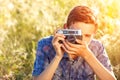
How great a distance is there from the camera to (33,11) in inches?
222

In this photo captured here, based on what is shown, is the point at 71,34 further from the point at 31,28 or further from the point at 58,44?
the point at 31,28

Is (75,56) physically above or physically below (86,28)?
below

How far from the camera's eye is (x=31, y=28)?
5.56 metres

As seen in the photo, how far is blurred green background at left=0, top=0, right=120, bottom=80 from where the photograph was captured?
525 cm

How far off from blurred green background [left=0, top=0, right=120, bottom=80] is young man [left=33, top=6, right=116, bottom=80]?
5.09 feet

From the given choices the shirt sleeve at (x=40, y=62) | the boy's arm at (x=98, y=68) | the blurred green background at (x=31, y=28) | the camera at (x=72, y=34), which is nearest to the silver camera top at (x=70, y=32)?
the camera at (x=72, y=34)

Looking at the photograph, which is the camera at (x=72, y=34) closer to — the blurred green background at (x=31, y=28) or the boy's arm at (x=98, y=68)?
the boy's arm at (x=98, y=68)

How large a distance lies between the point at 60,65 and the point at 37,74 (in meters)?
0.18

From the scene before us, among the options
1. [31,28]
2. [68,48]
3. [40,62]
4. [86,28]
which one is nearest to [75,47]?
[68,48]

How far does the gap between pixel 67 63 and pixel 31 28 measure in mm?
1989

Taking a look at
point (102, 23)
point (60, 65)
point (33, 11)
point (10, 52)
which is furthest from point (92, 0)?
point (60, 65)

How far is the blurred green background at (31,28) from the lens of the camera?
525 cm

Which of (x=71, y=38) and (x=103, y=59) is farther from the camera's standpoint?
(x=103, y=59)

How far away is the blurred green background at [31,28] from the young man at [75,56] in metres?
1.55
